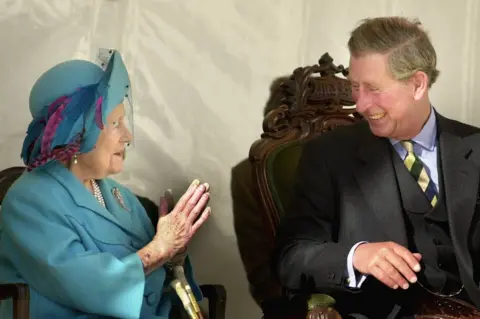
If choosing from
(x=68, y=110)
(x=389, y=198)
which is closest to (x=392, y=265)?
(x=389, y=198)

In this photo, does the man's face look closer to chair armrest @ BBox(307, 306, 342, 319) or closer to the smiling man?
the smiling man

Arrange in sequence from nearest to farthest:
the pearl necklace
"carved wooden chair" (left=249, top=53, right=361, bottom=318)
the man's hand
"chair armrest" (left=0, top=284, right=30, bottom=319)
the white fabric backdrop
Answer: "chair armrest" (left=0, top=284, right=30, bottom=319)
the man's hand
the pearl necklace
the white fabric backdrop
"carved wooden chair" (left=249, top=53, right=361, bottom=318)

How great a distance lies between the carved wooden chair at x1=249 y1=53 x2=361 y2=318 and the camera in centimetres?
200

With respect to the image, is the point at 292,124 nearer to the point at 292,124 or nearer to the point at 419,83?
the point at 292,124

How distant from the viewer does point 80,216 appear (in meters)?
1.48

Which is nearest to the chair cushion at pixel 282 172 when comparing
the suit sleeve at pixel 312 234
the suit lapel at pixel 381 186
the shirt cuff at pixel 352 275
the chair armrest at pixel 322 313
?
the suit sleeve at pixel 312 234

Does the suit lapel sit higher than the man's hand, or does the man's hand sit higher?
the suit lapel

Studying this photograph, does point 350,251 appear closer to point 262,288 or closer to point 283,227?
point 283,227

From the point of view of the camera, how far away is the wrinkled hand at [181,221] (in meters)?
1.53

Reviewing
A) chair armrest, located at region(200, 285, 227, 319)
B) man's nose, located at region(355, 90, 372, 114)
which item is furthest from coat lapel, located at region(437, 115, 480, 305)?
chair armrest, located at region(200, 285, 227, 319)

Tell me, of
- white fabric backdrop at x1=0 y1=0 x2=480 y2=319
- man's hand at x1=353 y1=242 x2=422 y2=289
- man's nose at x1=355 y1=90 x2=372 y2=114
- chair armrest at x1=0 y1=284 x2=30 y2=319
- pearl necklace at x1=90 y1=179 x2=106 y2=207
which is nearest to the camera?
chair armrest at x1=0 y1=284 x2=30 y2=319

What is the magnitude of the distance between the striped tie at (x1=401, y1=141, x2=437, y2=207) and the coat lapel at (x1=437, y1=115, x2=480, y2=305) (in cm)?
4

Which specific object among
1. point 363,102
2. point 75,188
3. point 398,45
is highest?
point 398,45

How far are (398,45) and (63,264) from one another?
0.91m
